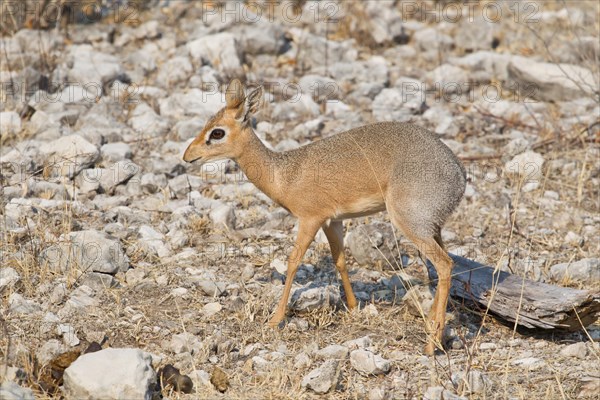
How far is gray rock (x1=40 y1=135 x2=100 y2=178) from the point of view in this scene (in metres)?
8.40

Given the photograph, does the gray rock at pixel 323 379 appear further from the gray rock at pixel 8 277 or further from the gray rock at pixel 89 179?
the gray rock at pixel 89 179

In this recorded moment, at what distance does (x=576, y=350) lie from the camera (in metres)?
6.01

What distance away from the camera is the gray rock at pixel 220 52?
10.8 metres

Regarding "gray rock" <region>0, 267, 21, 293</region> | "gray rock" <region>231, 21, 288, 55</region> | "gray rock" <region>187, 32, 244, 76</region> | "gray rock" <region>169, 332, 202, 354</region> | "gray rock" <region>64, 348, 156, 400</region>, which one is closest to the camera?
"gray rock" <region>64, 348, 156, 400</region>

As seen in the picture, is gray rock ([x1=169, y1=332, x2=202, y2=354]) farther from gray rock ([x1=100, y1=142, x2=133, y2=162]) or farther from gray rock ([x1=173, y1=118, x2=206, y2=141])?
gray rock ([x1=173, y1=118, x2=206, y2=141])

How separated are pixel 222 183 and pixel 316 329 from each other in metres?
2.70

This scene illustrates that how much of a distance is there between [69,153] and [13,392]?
13.7ft

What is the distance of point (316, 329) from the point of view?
6.45 m

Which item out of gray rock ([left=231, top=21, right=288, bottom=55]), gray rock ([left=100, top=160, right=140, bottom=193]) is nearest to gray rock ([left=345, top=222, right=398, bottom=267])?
gray rock ([left=100, top=160, right=140, bottom=193])

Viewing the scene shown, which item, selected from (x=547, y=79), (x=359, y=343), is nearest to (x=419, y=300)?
(x=359, y=343)

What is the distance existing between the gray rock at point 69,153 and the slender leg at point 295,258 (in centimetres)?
276

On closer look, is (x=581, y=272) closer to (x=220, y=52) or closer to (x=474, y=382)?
(x=474, y=382)

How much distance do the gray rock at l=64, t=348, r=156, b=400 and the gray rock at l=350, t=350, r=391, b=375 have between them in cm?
136

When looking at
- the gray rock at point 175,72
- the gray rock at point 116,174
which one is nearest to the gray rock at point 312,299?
the gray rock at point 116,174
